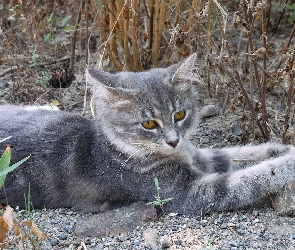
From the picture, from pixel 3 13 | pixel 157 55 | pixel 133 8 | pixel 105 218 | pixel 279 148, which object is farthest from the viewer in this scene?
pixel 3 13

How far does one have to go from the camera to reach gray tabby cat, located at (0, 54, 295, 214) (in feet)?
11.3

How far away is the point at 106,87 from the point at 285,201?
1365 mm

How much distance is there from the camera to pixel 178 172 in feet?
11.7

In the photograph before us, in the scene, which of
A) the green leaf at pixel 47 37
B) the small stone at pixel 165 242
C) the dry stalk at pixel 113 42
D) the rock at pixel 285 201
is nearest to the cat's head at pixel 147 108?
the small stone at pixel 165 242

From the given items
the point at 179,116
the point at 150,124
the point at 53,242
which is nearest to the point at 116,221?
the point at 53,242

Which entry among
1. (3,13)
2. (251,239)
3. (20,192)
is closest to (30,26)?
(3,13)

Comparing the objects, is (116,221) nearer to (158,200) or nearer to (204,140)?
(158,200)

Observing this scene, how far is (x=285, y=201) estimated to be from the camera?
335 centimetres

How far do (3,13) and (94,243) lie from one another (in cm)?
448

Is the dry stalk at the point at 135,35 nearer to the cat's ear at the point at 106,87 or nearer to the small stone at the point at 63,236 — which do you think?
the cat's ear at the point at 106,87

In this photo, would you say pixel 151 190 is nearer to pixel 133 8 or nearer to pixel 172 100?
pixel 172 100

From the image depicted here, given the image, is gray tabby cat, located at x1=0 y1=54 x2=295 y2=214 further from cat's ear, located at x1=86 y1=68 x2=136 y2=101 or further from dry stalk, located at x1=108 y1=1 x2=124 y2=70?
dry stalk, located at x1=108 y1=1 x2=124 y2=70

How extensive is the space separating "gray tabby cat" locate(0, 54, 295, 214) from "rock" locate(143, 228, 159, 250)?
0.27 m

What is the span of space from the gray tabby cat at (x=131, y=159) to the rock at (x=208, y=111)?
1238 millimetres
